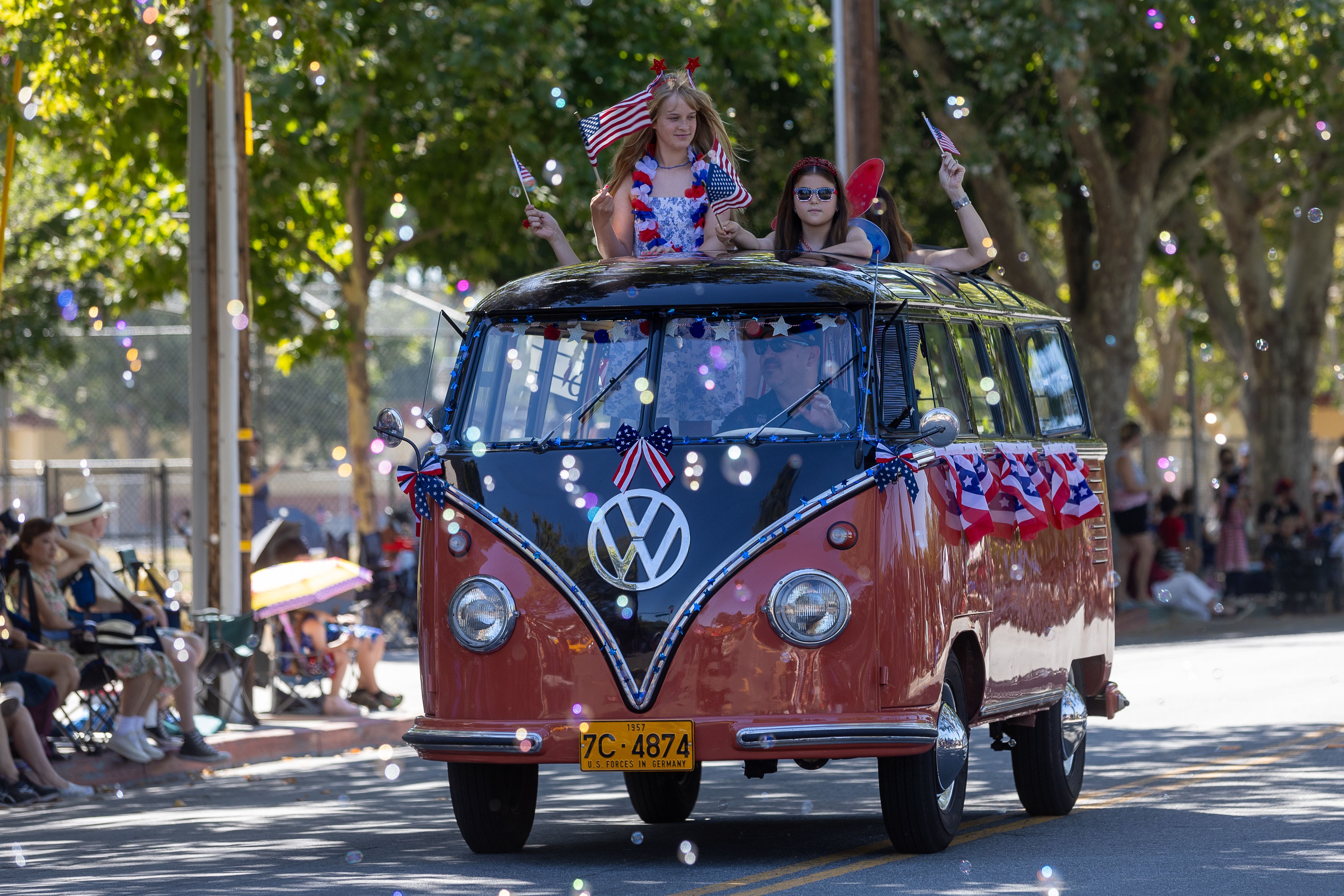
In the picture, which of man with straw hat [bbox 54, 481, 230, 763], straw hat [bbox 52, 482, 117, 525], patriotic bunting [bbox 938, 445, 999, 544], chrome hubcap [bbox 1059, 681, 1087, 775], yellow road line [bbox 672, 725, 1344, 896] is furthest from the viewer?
straw hat [bbox 52, 482, 117, 525]

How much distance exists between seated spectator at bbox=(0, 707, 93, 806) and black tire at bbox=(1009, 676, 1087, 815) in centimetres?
562

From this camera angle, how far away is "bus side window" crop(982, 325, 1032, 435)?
9.75m

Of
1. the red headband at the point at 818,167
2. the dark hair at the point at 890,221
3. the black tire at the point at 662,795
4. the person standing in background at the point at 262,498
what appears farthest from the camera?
the person standing in background at the point at 262,498

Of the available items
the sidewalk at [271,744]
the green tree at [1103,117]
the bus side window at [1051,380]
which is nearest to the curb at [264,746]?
the sidewalk at [271,744]

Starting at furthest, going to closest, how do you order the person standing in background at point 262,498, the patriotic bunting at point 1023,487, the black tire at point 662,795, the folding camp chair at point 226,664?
the person standing in background at point 262,498 → the folding camp chair at point 226,664 → the black tire at point 662,795 → the patriotic bunting at point 1023,487

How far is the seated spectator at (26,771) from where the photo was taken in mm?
11844

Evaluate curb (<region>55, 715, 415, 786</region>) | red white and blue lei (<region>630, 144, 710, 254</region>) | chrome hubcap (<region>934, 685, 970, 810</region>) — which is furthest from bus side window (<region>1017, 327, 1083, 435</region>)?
curb (<region>55, 715, 415, 786</region>)

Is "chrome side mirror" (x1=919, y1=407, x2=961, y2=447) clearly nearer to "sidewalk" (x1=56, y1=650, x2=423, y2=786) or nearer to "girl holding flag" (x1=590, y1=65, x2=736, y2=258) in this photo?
"girl holding flag" (x1=590, y1=65, x2=736, y2=258)

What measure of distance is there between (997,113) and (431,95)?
6.56 meters

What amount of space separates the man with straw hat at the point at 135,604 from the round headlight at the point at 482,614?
5758 mm

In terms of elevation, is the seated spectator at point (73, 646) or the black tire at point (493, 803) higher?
the seated spectator at point (73, 646)

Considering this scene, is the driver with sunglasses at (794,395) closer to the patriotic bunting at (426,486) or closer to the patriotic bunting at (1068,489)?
the patriotic bunting at (426,486)

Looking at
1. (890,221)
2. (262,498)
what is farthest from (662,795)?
(262,498)

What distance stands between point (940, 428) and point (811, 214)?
6.69ft
